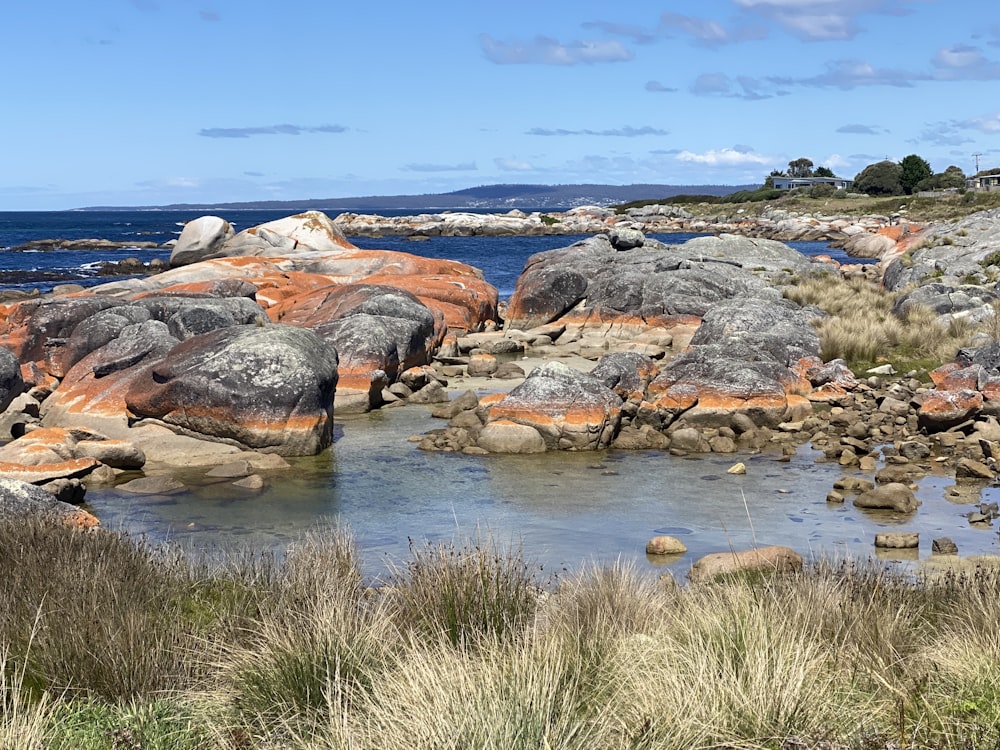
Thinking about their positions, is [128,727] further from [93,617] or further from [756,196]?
[756,196]

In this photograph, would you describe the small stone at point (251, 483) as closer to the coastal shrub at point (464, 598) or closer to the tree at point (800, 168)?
the coastal shrub at point (464, 598)

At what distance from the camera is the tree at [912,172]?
12544cm

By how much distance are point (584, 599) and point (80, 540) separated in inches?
171

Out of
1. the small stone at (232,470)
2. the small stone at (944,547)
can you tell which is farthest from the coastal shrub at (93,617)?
the small stone at (944,547)

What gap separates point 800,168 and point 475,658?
556 ft

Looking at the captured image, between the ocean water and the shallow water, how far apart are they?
2 cm

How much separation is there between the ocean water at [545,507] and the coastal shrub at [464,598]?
3.08 m

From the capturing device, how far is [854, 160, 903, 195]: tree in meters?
128

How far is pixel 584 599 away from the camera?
776cm

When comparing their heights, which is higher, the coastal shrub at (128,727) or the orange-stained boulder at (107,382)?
the coastal shrub at (128,727)

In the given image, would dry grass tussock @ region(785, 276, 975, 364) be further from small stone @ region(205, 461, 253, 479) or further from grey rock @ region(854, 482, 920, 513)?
small stone @ region(205, 461, 253, 479)

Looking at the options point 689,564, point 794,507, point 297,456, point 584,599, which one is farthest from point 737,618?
point 297,456

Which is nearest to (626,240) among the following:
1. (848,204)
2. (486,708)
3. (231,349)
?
(231,349)

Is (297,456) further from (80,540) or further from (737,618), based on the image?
(737,618)
